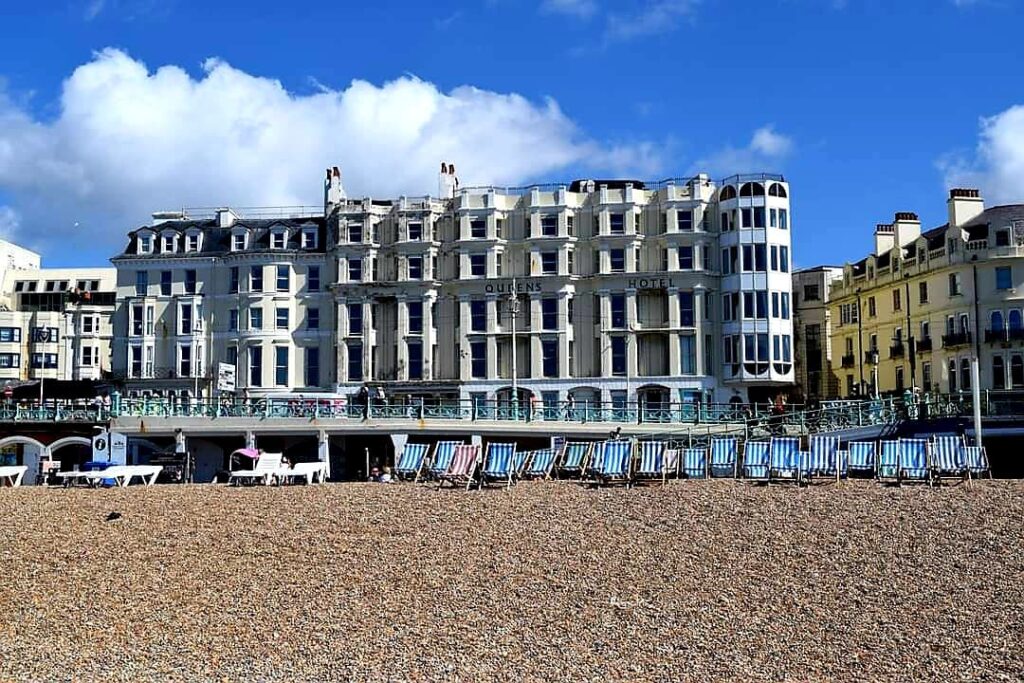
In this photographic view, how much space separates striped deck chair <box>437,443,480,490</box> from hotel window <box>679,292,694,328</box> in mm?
34221

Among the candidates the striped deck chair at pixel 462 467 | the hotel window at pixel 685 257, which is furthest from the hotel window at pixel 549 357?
the striped deck chair at pixel 462 467

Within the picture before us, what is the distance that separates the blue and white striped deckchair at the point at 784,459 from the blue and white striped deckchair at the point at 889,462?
1731mm

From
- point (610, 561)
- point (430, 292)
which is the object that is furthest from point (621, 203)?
point (610, 561)

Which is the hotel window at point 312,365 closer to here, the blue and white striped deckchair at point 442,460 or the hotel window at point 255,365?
the hotel window at point 255,365

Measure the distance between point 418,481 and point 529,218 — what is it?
36301 mm

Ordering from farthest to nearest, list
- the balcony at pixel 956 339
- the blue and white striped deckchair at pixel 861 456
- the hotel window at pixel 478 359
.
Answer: the hotel window at pixel 478 359, the balcony at pixel 956 339, the blue and white striped deckchair at pixel 861 456

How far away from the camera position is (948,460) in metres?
25.5

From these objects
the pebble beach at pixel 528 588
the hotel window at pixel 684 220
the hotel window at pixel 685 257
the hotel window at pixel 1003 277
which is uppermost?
the hotel window at pixel 684 220

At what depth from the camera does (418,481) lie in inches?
1125

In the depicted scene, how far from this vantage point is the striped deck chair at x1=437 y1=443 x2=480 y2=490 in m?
27.1

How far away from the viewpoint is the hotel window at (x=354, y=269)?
214 ft

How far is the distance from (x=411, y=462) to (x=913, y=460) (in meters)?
11.3

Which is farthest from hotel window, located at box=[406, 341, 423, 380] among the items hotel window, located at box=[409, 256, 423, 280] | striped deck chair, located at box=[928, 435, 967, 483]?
striped deck chair, located at box=[928, 435, 967, 483]

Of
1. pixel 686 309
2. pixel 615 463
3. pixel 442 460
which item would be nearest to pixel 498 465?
pixel 442 460
